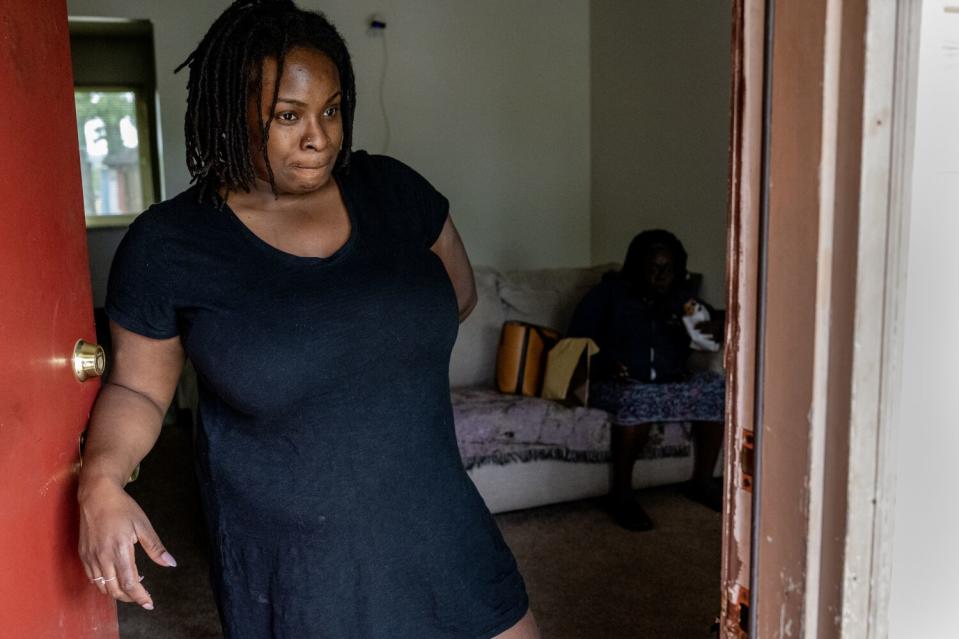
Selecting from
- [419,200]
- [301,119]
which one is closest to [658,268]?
[419,200]

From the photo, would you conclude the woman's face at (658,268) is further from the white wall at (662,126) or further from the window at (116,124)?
the window at (116,124)

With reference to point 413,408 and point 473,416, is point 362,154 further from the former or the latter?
point 473,416

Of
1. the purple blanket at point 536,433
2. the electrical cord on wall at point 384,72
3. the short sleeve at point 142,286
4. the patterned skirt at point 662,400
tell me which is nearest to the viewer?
the short sleeve at point 142,286

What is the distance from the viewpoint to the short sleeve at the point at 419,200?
1.31 m

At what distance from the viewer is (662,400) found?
11.1ft

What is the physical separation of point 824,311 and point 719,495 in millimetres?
2928

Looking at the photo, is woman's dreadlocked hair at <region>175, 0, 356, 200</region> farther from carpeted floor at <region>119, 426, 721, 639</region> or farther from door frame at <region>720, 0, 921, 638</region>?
carpeted floor at <region>119, 426, 721, 639</region>

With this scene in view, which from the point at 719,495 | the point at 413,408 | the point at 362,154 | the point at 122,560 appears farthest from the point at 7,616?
the point at 719,495

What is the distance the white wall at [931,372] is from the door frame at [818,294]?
0.02 meters

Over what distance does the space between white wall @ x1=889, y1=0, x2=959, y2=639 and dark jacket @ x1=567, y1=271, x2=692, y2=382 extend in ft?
8.88

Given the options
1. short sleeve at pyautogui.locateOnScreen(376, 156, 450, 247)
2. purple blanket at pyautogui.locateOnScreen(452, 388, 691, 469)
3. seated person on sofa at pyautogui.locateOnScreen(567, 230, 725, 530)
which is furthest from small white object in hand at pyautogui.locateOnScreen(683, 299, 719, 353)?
short sleeve at pyautogui.locateOnScreen(376, 156, 450, 247)

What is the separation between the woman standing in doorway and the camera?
3.60 ft

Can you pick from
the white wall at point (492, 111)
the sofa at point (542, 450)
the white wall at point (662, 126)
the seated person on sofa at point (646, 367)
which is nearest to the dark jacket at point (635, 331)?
the seated person on sofa at point (646, 367)

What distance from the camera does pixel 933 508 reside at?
0.75 m
